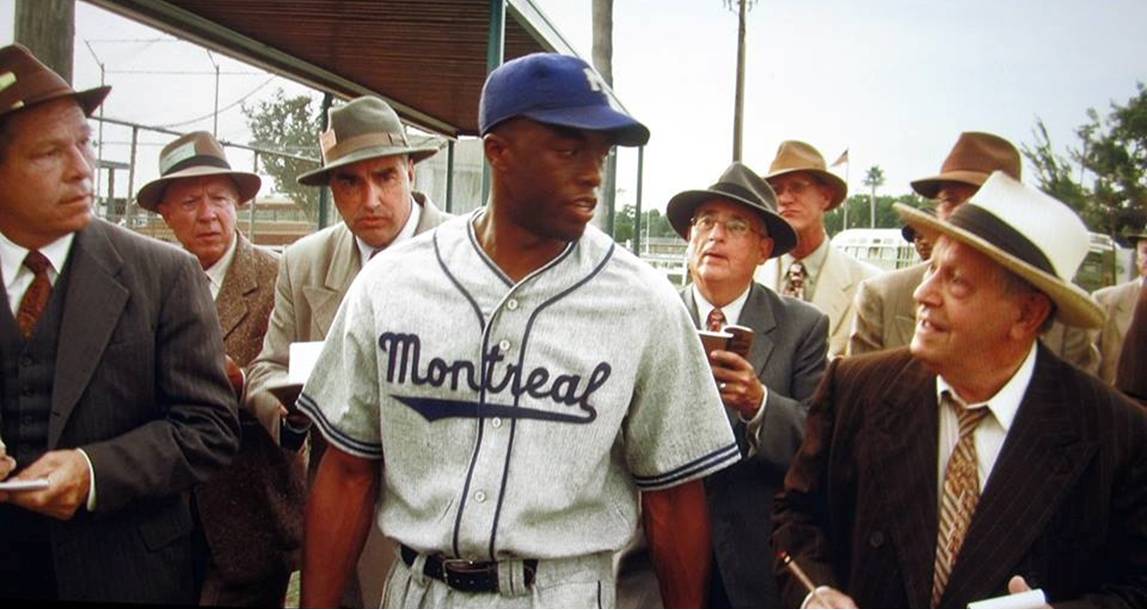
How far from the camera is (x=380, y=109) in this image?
3564 mm

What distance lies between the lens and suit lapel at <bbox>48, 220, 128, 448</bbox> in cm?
220

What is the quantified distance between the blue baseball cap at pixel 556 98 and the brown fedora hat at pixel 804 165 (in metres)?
2.90

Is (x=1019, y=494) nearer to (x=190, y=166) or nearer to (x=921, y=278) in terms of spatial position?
(x=921, y=278)

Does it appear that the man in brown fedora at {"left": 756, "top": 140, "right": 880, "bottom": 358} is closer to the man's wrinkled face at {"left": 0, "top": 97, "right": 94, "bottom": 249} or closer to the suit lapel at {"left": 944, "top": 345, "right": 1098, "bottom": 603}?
the suit lapel at {"left": 944, "top": 345, "right": 1098, "bottom": 603}

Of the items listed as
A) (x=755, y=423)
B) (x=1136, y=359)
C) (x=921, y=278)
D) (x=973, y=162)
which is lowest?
(x=755, y=423)

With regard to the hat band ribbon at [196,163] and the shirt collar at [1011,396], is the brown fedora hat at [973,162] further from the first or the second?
the hat band ribbon at [196,163]

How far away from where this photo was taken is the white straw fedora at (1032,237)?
83.6 inches

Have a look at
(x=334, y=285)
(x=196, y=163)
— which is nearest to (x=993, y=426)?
(x=334, y=285)

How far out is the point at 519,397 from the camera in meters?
1.94

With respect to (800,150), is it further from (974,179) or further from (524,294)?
(524,294)

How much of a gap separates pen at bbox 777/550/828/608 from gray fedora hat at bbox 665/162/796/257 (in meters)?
1.29

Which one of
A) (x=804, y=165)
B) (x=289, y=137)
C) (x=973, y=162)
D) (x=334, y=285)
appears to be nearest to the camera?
(x=334, y=285)

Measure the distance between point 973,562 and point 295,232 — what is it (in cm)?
1294

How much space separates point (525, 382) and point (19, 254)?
128 cm
